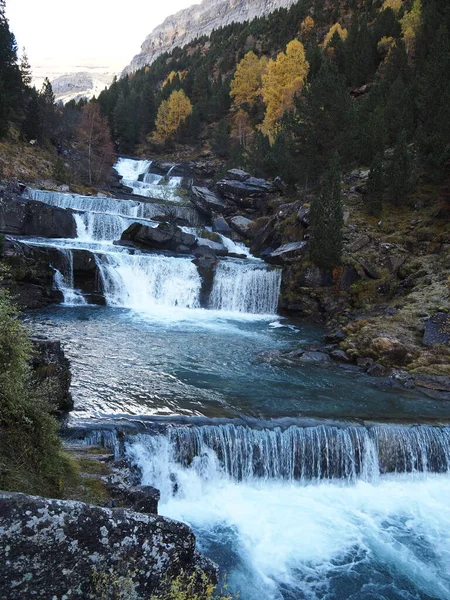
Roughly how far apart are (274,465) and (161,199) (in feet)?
139

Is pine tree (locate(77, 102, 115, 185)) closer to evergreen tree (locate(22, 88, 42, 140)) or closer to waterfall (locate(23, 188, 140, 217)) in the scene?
evergreen tree (locate(22, 88, 42, 140))

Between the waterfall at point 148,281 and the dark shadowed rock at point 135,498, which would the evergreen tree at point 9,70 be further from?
the dark shadowed rock at point 135,498

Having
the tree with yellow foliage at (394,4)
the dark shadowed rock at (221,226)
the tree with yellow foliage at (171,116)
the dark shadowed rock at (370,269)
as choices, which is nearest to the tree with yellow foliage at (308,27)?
the tree with yellow foliage at (394,4)

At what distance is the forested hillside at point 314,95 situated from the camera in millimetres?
32159

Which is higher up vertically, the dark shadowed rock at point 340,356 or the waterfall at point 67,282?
the waterfall at point 67,282

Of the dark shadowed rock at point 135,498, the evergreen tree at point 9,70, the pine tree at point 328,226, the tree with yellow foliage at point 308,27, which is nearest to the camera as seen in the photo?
the dark shadowed rock at point 135,498

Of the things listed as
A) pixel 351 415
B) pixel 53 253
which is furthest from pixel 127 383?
pixel 53 253

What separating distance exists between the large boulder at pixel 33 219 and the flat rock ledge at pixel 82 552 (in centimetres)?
3030

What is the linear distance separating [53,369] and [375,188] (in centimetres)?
2741

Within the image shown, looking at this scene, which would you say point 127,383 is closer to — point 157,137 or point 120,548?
point 120,548

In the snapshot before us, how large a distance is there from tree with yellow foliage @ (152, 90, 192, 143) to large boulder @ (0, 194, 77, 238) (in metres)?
47.3

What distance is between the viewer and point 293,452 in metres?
11.7

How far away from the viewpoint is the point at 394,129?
1454 inches

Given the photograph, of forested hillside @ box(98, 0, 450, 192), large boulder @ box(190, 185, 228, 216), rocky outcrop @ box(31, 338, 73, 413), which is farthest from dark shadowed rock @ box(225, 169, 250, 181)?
rocky outcrop @ box(31, 338, 73, 413)
